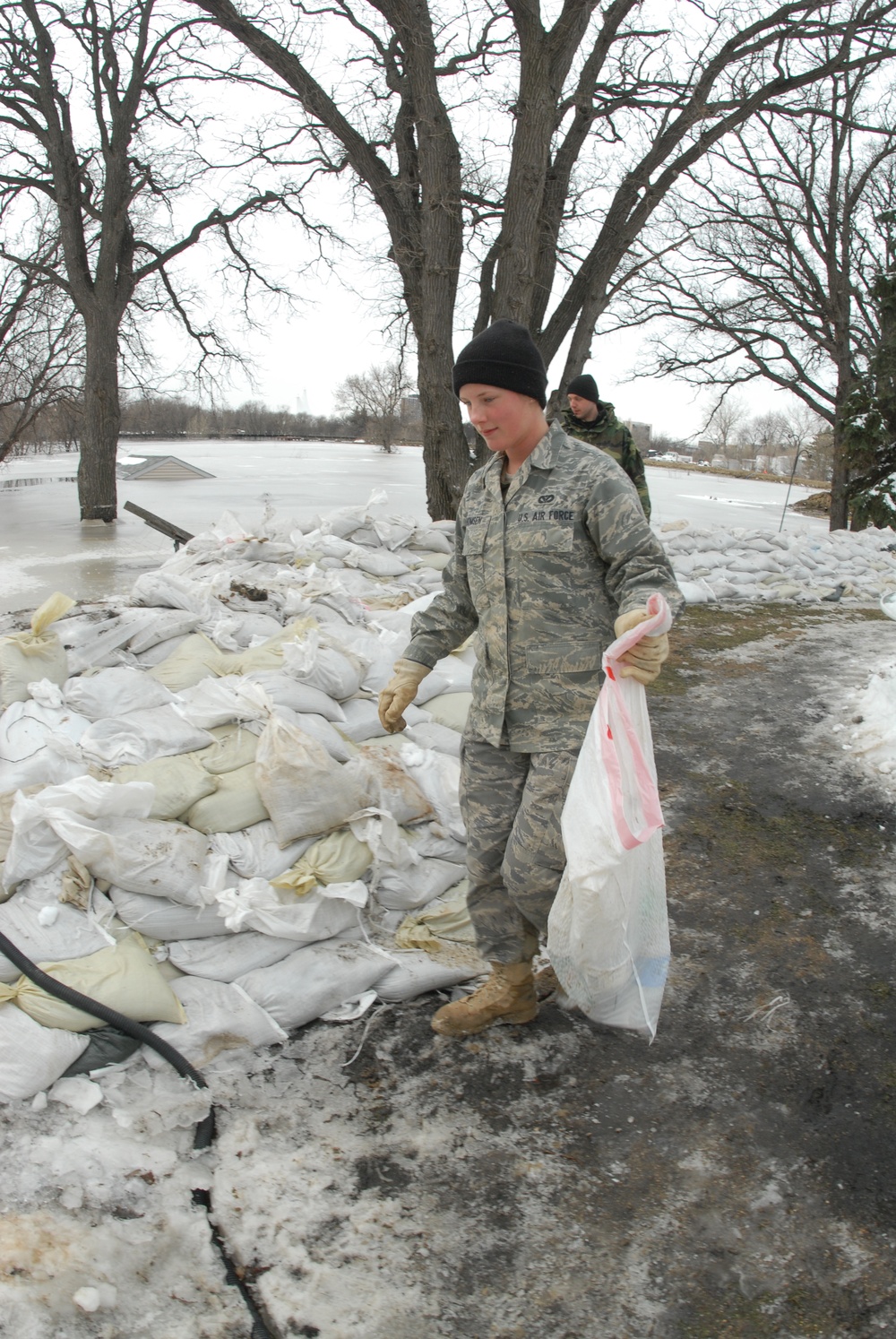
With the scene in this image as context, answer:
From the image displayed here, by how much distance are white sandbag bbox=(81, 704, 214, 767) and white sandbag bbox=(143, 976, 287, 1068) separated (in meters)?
0.77

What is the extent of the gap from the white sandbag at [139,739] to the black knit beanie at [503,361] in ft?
4.84

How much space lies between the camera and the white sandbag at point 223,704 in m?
3.02

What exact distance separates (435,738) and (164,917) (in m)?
1.27

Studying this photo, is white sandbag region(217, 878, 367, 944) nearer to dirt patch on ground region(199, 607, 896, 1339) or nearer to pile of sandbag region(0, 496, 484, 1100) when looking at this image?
pile of sandbag region(0, 496, 484, 1100)

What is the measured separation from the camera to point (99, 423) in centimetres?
1147

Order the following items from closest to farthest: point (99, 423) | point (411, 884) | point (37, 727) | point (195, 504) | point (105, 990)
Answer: point (105, 990)
point (411, 884)
point (37, 727)
point (99, 423)
point (195, 504)

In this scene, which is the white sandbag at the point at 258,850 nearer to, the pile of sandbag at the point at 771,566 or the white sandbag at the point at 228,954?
the white sandbag at the point at 228,954

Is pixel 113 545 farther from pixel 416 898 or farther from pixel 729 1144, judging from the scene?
pixel 729 1144

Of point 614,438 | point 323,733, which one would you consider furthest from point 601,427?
point 323,733

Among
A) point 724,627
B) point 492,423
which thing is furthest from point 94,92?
point 492,423

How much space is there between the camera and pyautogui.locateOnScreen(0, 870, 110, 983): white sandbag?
7.48 feet

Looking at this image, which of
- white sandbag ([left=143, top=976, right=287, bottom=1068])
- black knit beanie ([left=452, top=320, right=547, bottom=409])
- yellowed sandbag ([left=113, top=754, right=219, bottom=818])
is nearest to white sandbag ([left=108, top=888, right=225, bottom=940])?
white sandbag ([left=143, top=976, right=287, bottom=1068])

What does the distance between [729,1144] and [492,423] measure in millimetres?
1557

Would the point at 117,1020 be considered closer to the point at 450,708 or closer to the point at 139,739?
Result: the point at 139,739
